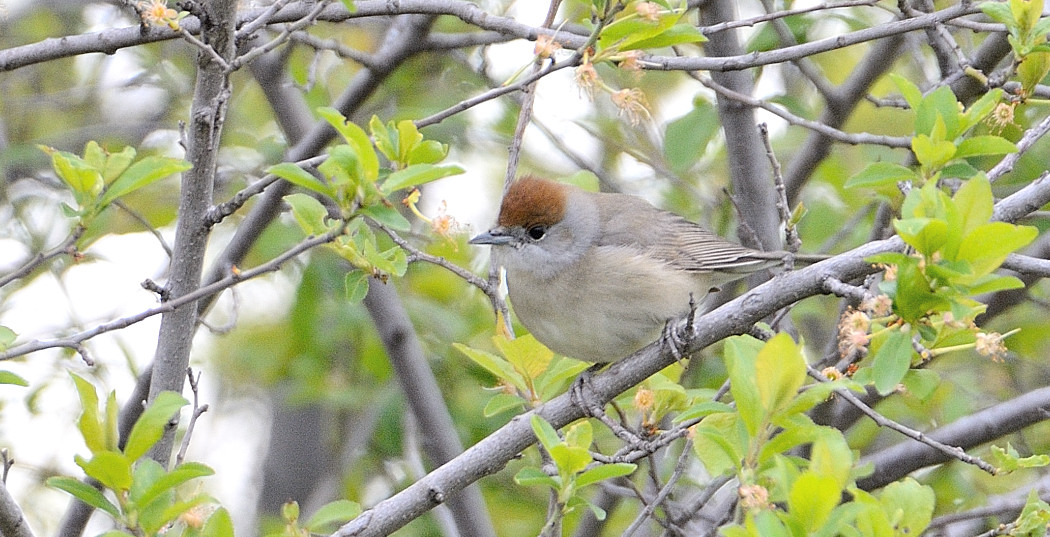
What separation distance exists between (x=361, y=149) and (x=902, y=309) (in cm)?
123

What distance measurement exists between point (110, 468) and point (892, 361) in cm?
169

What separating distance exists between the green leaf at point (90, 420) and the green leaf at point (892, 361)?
1693 mm

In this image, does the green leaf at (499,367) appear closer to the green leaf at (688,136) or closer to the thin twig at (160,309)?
the thin twig at (160,309)

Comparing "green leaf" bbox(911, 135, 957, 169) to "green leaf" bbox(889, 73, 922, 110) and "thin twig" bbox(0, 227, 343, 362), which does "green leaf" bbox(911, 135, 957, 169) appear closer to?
"green leaf" bbox(889, 73, 922, 110)

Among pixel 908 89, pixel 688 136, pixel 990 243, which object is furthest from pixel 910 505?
pixel 688 136

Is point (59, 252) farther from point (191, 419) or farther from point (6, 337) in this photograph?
point (191, 419)

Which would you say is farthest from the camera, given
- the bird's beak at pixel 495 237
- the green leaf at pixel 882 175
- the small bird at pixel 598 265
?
the bird's beak at pixel 495 237

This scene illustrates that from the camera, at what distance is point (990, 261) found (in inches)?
90.4

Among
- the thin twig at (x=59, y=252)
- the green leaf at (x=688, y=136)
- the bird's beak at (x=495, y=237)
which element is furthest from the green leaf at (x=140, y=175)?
the green leaf at (x=688, y=136)

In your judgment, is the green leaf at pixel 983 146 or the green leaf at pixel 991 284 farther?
the green leaf at pixel 983 146

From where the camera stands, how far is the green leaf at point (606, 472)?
2428 mm

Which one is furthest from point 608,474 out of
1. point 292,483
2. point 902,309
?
point 292,483

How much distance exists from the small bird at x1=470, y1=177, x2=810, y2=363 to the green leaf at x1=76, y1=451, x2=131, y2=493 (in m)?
2.05

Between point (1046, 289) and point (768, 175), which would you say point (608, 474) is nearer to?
point (768, 175)
